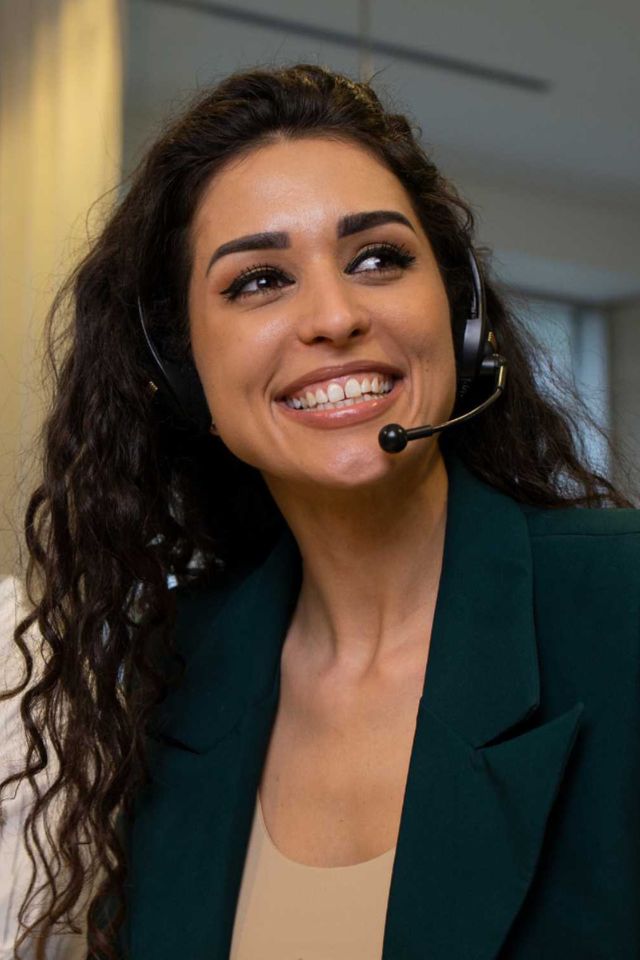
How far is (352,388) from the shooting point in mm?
1232

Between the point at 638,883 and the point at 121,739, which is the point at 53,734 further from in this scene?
the point at 638,883

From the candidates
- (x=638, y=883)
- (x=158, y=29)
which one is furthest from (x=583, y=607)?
(x=158, y=29)

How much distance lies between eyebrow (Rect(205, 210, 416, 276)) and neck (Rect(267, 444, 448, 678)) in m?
0.23

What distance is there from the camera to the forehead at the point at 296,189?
1276 millimetres

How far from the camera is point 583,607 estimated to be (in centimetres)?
119

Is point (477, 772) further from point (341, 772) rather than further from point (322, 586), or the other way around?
point (322, 586)

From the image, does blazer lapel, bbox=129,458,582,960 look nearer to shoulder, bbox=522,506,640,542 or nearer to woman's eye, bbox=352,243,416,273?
shoulder, bbox=522,506,640,542

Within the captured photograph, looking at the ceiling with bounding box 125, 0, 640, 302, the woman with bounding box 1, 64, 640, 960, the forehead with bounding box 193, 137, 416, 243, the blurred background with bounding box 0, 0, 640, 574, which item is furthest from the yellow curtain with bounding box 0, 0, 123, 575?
the forehead with bounding box 193, 137, 416, 243

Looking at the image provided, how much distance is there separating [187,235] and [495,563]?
472 mm

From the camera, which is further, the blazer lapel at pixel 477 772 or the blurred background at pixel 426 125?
the blurred background at pixel 426 125

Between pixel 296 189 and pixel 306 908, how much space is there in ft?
2.21

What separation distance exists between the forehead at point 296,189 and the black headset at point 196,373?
116 millimetres

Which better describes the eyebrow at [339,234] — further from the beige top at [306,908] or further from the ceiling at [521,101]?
the beige top at [306,908]

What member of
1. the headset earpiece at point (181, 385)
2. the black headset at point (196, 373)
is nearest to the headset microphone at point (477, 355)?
the black headset at point (196, 373)
